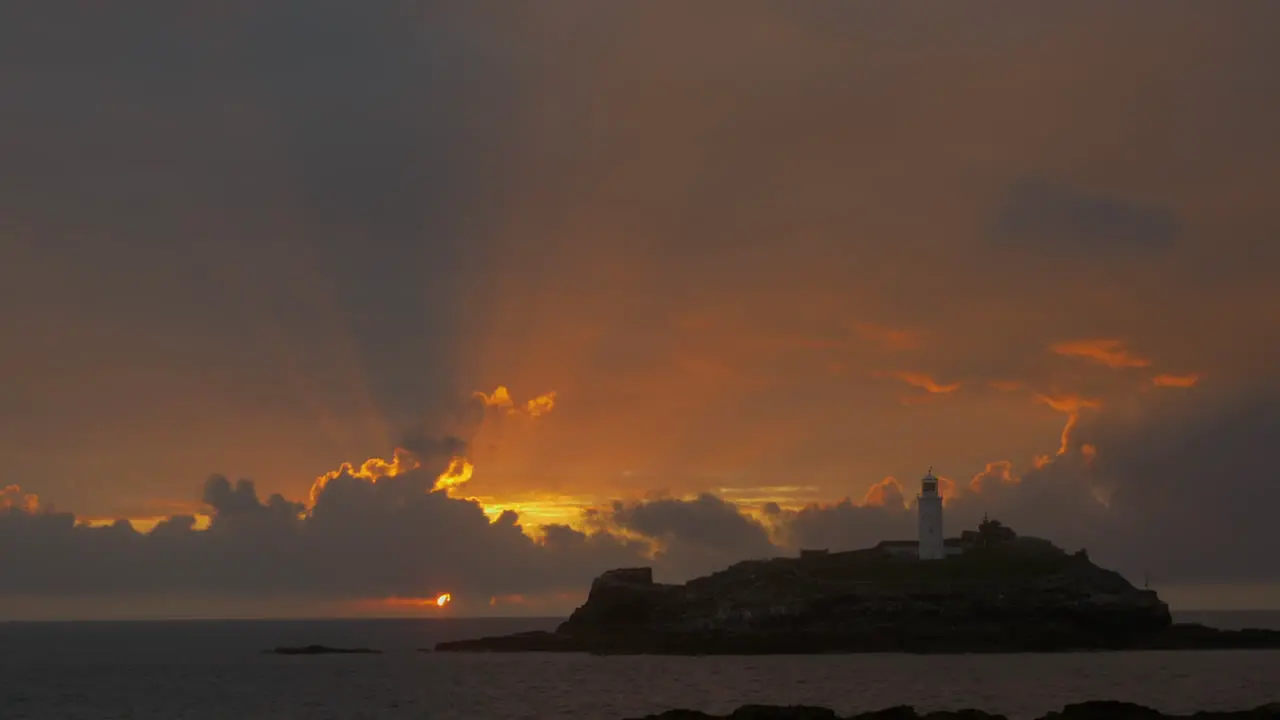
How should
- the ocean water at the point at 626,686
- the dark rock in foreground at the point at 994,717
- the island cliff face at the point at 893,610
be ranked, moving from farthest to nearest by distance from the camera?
the island cliff face at the point at 893,610 < the ocean water at the point at 626,686 < the dark rock in foreground at the point at 994,717

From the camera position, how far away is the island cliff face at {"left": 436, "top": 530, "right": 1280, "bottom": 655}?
491 ft

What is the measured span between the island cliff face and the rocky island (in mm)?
154

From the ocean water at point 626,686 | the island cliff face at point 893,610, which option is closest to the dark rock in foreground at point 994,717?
the ocean water at point 626,686

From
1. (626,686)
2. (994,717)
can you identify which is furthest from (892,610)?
(994,717)

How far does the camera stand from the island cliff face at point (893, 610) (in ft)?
491

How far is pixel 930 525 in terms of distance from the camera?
168 meters

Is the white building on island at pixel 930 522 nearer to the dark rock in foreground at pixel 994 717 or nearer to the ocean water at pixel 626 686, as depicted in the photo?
the ocean water at pixel 626 686

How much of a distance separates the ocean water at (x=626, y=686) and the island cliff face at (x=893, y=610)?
5655 mm

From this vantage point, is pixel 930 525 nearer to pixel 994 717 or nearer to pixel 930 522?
pixel 930 522

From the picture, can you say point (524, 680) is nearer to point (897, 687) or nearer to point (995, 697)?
point (897, 687)

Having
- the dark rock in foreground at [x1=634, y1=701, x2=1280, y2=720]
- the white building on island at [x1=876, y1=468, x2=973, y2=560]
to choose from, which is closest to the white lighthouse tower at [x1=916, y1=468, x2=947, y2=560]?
the white building on island at [x1=876, y1=468, x2=973, y2=560]

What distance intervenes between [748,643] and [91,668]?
81.6 m

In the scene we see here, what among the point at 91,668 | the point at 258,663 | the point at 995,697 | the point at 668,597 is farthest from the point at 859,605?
→ the point at 91,668

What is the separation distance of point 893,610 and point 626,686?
5311cm
